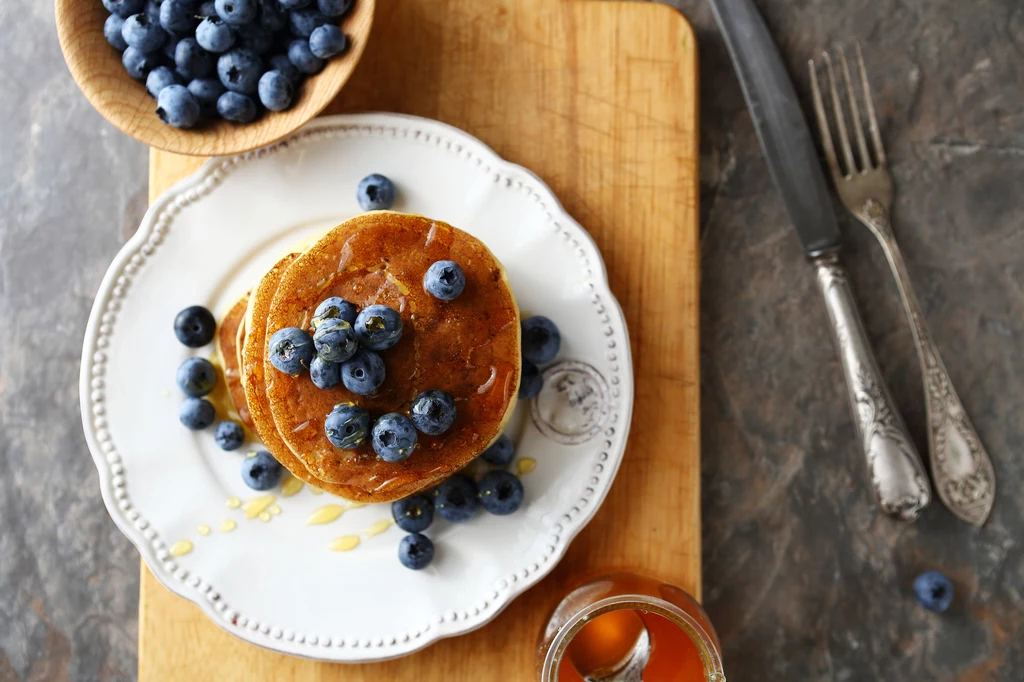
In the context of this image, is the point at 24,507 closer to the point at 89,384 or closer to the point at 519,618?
the point at 89,384

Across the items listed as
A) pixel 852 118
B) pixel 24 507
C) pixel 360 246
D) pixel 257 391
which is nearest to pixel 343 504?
pixel 257 391

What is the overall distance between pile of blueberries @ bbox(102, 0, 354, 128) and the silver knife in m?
1.14

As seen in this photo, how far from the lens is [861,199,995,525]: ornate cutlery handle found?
2.26 m

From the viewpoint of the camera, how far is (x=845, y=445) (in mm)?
2309

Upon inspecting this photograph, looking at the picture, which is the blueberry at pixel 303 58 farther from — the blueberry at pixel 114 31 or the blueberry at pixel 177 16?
the blueberry at pixel 114 31

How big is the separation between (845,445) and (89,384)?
2.16m

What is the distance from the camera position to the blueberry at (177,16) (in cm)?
183

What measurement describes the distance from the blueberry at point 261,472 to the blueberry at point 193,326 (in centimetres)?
35

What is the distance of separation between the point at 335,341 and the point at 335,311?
98 millimetres

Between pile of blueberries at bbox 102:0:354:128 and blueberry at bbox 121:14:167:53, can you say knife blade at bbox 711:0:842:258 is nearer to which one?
pile of blueberries at bbox 102:0:354:128

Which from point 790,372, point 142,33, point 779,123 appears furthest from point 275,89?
point 790,372

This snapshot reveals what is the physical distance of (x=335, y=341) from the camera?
1570mm

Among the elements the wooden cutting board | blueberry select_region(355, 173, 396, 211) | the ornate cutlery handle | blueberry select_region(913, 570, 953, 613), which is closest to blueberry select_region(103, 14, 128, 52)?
the wooden cutting board

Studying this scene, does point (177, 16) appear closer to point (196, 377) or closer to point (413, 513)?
point (196, 377)
